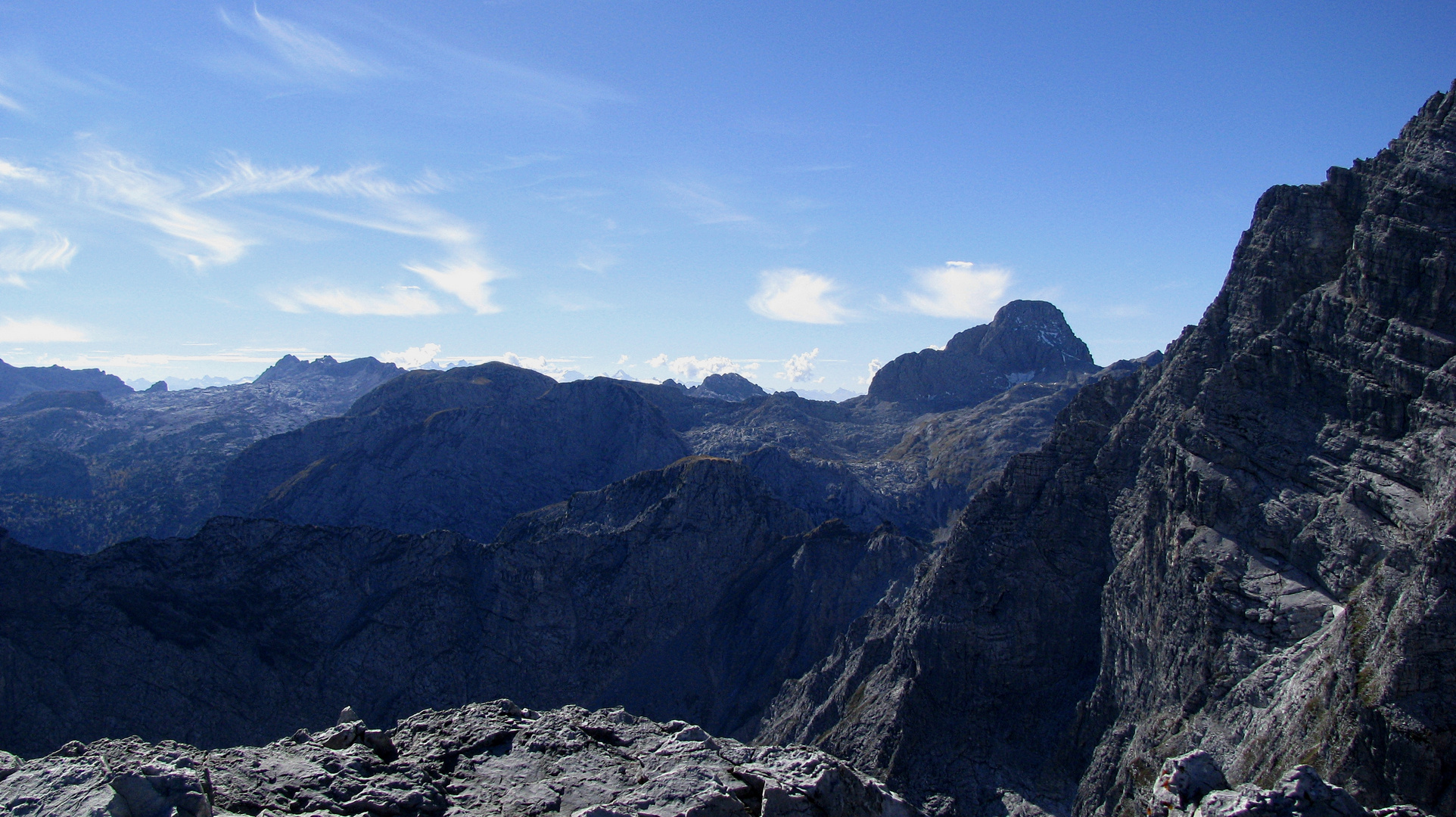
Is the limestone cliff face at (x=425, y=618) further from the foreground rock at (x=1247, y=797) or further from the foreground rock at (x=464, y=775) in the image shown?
Answer: the foreground rock at (x=1247, y=797)

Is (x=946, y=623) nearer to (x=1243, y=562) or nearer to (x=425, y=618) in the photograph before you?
(x=1243, y=562)

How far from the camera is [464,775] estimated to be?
26266 millimetres

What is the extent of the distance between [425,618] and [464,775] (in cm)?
8933

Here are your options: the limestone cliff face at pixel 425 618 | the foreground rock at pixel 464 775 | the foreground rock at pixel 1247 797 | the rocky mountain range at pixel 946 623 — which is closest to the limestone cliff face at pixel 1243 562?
the rocky mountain range at pixel 946 623

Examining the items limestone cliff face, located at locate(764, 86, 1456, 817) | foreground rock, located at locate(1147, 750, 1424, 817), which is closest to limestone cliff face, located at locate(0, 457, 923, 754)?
limestone cliff face, located at locate(764, 86, 1456, 817)

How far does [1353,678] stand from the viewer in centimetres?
3250

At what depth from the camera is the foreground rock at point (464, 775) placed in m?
18.9

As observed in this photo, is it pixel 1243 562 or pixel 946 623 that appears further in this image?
pixel 946 623

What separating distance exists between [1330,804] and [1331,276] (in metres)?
48.3

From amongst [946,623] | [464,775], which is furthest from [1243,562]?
[464,775]

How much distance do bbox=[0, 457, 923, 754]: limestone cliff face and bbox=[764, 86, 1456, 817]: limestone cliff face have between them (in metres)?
31.4

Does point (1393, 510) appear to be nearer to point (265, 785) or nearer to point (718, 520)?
point (265, 785)

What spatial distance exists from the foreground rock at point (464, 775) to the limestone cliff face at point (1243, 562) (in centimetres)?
1145

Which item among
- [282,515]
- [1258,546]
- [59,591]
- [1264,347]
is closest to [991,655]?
[1258,546]
